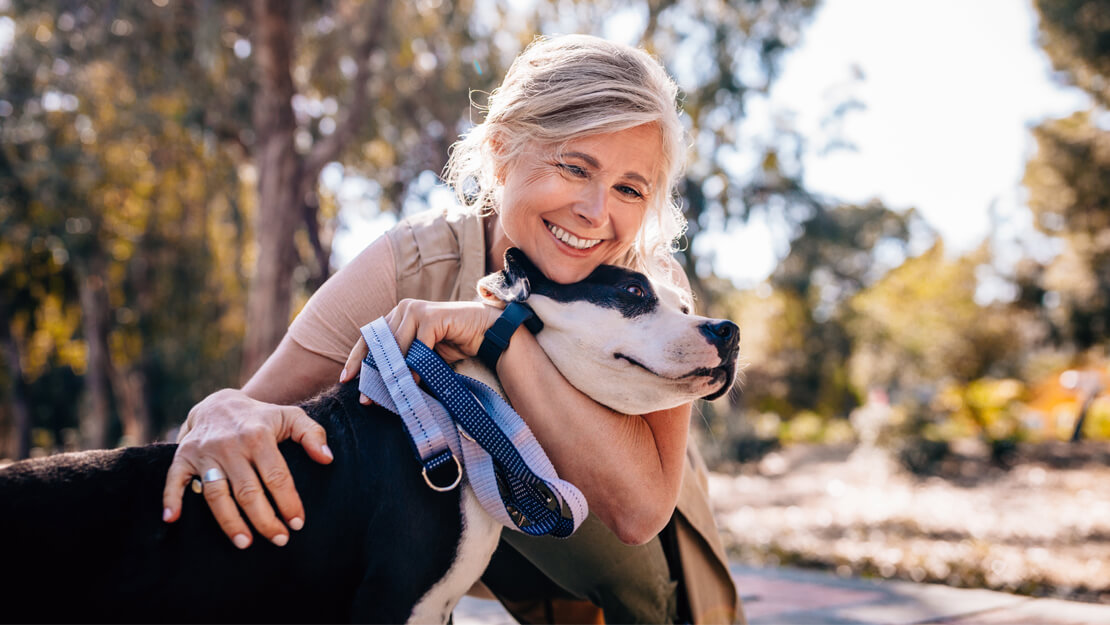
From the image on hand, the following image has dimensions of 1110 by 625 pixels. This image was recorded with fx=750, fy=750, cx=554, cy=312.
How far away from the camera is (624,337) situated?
5.89ft

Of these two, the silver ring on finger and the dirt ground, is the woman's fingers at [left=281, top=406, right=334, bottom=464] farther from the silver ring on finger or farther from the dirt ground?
the dirt ground

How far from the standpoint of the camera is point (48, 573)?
1.38 metres

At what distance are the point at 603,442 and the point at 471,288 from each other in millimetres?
746

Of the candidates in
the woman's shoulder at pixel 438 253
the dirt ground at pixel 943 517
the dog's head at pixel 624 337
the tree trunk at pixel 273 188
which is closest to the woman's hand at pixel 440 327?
the dog's head at pixel 624 337

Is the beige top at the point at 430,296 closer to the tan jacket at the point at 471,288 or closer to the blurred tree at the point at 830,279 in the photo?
the tan jacket at the point at 471,288

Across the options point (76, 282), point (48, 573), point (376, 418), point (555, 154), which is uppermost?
point (555, 154)

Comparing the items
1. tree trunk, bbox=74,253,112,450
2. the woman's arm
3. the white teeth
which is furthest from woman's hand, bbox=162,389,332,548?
tree trunk, bbox=74,253,112,450

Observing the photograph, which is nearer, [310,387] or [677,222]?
[310,387]

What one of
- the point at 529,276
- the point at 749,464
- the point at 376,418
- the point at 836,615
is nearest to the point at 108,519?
the point at 376,418

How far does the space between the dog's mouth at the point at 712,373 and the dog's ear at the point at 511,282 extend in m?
0.31

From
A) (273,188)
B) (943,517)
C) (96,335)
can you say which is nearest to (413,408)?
(943,517)

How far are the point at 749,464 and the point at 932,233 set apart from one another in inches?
1176

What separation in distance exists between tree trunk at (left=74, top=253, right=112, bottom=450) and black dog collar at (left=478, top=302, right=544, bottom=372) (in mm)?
15313

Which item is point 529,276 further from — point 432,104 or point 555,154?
point 432,104
